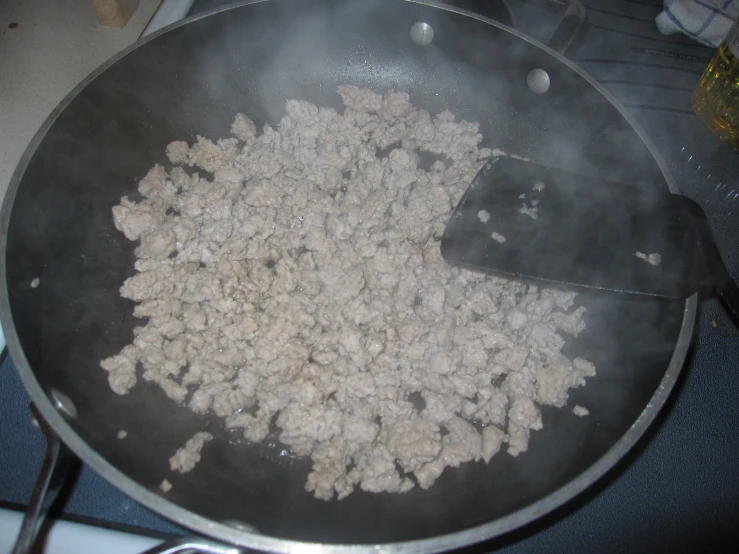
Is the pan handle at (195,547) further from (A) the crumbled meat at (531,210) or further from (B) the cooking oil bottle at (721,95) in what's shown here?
(B) the cooking oil bottle at (721,95)

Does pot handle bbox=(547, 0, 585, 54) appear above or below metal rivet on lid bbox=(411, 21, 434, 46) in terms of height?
above

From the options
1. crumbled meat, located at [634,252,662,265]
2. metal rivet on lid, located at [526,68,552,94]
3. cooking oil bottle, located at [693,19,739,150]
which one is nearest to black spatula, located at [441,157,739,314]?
crumbled meat, located at [634,252,662,265]

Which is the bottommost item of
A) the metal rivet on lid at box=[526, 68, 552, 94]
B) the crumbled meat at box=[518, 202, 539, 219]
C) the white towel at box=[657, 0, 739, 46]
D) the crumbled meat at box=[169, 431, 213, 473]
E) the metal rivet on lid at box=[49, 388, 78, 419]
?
the crumbled meat at box=[169, 431, 213, 473]

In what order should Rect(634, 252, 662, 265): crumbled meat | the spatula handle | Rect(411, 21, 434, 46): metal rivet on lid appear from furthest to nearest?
Rect(411, 21, 434, 46): metal rivet on lid
Rect(634, 252, 662, 265): crumbled meat
the spatula handle

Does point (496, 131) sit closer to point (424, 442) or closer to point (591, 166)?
point (591, 166)

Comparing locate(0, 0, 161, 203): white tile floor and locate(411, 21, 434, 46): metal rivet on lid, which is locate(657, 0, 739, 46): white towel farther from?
locate(0, 0, 161, 203): white tile floor
